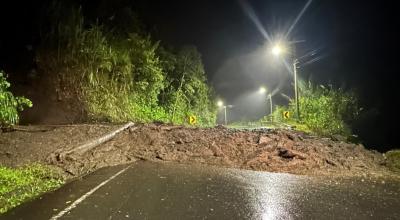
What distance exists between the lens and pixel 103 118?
Result: 21.2 meters

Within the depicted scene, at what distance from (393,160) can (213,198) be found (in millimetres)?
7283

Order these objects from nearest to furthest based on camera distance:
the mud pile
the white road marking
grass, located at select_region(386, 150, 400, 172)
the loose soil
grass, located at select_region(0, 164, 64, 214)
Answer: the white road marking, grass, located at select_region(0, 164, 64, 214), the loose soil, the mud pile, grass, located at select_region(386, 150, 400, 172)

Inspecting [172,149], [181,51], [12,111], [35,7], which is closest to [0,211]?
[12,111]

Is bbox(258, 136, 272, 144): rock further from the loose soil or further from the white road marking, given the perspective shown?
the white road marking

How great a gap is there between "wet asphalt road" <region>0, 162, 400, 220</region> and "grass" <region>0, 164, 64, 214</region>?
342 millimetres

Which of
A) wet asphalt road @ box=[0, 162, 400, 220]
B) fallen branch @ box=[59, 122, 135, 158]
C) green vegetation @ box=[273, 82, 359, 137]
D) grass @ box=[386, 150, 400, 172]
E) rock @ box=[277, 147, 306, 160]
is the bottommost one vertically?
wet asphalt road @ box=[0, 162, 400, 220]

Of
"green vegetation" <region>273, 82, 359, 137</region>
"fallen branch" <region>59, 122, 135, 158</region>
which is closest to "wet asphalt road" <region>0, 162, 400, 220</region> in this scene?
"fallen branch" <region>59, 122, 135, 158</region>

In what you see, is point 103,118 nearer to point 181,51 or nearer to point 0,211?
point 0,211

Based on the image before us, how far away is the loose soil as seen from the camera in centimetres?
1179

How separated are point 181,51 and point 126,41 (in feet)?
55.3

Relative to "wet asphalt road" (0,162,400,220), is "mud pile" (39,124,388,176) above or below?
above

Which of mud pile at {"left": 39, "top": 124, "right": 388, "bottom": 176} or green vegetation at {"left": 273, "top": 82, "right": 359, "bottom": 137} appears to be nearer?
mud pile at {"left": 39, "top": 124, "right": 388, "bottom": 176}

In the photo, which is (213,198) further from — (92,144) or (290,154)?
(92,144)

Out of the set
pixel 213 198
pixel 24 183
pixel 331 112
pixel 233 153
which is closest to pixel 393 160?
pixel 233 153
